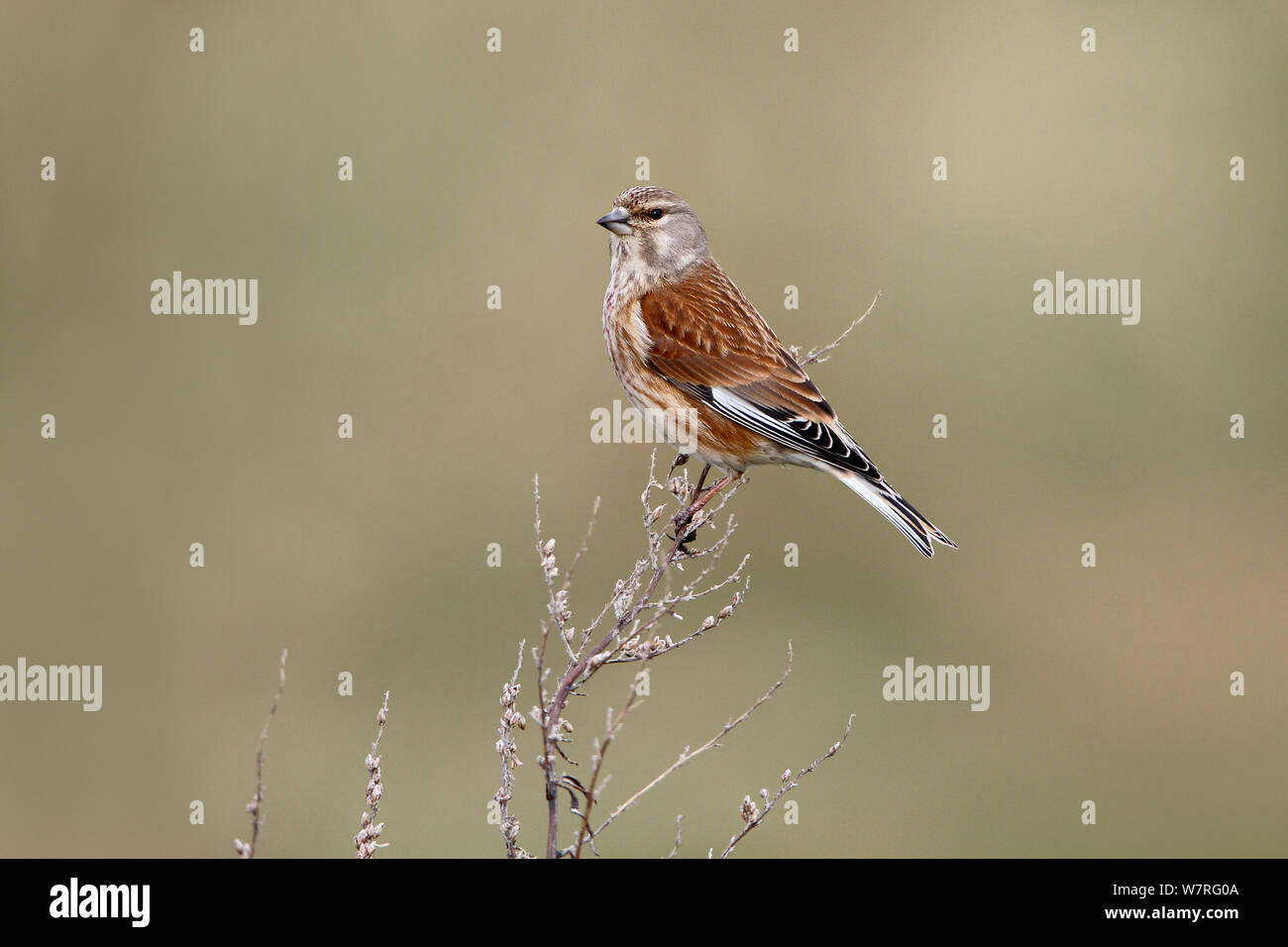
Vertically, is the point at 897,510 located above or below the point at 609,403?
below

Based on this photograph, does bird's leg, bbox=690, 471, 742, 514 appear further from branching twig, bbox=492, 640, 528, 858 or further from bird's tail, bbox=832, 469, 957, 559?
branching twig, bbox=492, 640, 528, 858

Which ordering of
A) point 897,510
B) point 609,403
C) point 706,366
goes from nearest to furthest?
point 897,510 < point 706,366 < point 609,403

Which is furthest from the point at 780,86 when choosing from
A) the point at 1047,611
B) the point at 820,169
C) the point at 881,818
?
the point at 881,818

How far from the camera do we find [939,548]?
1145 centimetres

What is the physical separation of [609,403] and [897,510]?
5.73 metres

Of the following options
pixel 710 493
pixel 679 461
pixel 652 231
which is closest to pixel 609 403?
pixel 652 231

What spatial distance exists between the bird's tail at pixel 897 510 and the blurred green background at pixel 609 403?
3.81 m

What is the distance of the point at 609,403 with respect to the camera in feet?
36.8

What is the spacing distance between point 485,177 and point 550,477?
3.38 meters

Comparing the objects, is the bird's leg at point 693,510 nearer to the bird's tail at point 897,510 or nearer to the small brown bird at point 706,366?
the small brown bird at point 706,366

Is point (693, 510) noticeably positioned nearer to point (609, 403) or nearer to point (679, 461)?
point (679, 461)

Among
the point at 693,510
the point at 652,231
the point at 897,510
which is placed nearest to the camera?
the point at 693,510

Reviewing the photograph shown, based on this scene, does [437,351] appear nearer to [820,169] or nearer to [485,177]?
[485,177]

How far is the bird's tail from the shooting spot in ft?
18.3
